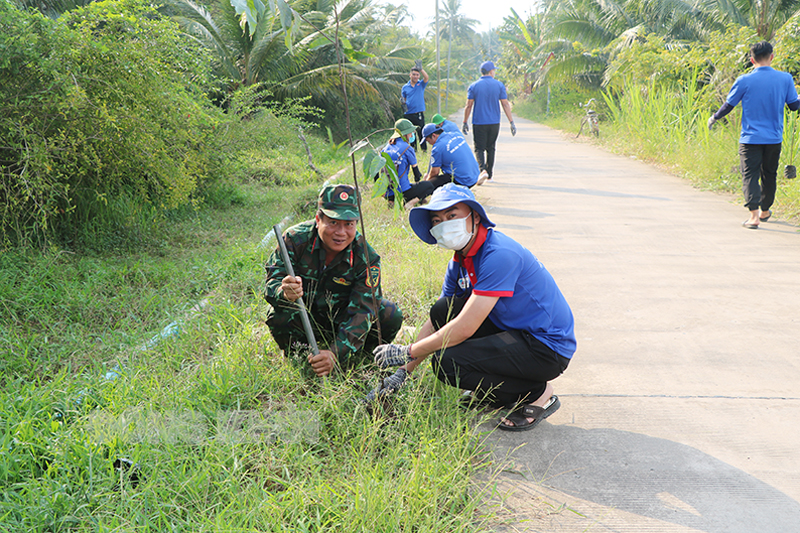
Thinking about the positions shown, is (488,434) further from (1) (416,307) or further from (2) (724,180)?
(2) (724,180)

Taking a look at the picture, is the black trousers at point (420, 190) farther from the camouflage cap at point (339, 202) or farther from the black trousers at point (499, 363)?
the black trousers at point (499, 363)

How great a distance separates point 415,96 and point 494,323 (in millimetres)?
10795

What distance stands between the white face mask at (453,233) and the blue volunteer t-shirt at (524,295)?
0.25 feet

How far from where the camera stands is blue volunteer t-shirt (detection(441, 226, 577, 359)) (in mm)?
2953

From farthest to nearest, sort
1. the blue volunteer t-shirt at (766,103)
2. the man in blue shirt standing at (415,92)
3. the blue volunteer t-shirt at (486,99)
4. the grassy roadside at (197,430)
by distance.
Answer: the man in blue shirt standing at (415,92), the blue volunteer t-shirt at (486,99), the blue volunteer t-shirt at (766,103), the grassy roadside at (197,430)

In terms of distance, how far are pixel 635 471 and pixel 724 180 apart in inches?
322

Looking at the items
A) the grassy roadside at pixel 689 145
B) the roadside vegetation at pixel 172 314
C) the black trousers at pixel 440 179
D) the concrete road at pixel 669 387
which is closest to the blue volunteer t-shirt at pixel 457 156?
the black trousers at pixel 440 179

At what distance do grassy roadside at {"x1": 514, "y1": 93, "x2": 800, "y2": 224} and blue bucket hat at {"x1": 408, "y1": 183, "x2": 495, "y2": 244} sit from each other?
6.07 meters

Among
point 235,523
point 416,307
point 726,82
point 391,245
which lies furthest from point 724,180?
point 235,523

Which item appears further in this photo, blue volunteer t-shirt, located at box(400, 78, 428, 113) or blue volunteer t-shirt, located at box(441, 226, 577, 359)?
blue volunteer t-shirt, located at box(400, 78, 428, 113)

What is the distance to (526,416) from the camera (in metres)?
3.18

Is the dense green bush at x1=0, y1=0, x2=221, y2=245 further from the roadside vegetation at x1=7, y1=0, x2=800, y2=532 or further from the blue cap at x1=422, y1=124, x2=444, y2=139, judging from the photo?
the blue cap at x1=422, y1=124, x2=444, y2=139

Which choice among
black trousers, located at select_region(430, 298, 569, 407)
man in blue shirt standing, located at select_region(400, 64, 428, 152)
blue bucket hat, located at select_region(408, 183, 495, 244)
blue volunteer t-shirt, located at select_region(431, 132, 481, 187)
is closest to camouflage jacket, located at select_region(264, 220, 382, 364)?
blue bucket hat, located at select_region(408, 183, 495, 244)

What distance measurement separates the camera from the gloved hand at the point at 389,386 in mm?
Answer: 3076
